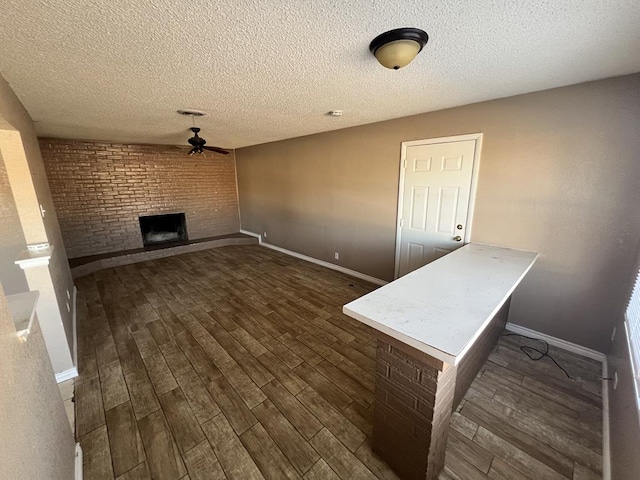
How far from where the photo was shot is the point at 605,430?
1.62 metres

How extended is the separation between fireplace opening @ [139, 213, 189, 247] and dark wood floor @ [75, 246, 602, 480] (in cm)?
275

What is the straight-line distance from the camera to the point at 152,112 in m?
2.79

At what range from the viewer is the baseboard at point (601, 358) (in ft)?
4.75

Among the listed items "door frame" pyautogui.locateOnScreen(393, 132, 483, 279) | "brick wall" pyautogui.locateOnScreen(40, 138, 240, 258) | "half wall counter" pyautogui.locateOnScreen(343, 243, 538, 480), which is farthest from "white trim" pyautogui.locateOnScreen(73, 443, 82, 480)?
"brick wall" pyautogui.locateOnScreen(40, 138, 240, 258)

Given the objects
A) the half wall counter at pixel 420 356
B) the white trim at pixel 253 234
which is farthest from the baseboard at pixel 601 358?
the white trim at pixel 253 234

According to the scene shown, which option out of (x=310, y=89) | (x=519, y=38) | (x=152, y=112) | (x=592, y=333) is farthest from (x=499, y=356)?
(x=152, y=112)

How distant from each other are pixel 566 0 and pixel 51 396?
306cm

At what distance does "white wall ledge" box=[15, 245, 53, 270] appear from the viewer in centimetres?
186

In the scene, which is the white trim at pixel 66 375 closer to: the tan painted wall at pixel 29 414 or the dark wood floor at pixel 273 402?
the dark wood floor at pixel 273 402

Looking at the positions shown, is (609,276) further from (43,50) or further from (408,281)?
(43,50)

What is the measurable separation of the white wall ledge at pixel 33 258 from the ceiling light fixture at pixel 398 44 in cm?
278

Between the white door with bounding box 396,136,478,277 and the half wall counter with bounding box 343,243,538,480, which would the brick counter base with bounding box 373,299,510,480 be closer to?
the half wall counter with bounding box 343,243,538,480

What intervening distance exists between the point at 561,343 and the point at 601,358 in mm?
266

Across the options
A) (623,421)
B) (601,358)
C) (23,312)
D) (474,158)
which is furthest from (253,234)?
(623,421)
